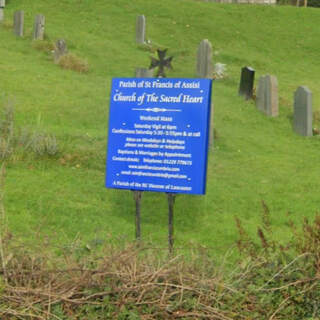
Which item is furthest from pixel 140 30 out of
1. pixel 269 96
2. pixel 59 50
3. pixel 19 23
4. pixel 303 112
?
pixel 303 112

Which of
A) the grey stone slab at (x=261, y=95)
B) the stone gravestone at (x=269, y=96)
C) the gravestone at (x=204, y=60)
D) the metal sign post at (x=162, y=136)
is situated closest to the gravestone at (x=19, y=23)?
the gravestone at (x=204, y=60)

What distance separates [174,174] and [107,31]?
18.6 m

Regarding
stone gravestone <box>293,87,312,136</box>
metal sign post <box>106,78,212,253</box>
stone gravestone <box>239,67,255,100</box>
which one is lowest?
metal sign post <box>106,78,212,253</box>

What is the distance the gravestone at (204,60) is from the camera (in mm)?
16969

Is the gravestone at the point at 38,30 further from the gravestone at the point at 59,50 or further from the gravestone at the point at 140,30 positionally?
the gravestone at the point at 140,30

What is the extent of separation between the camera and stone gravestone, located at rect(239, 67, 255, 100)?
50.8 ft

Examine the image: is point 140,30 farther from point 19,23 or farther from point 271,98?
point 271,98

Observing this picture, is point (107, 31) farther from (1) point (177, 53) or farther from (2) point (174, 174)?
(2) point (174, 174)

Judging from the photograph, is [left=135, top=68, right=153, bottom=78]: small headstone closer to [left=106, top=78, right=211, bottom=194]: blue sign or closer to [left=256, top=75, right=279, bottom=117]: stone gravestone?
[left=106, top=78, right=211, bottom=194]: blue sign

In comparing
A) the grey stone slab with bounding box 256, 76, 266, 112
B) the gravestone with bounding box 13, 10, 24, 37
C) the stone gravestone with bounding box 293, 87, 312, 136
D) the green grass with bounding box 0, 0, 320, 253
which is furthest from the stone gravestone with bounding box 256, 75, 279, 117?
the gravestone with bounding box 13, 10, 24, 37

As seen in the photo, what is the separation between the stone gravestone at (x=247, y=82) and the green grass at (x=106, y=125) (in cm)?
29

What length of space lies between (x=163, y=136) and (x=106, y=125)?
519cm

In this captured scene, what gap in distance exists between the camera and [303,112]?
13.4m

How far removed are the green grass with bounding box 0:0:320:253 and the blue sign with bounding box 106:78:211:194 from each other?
0.64 metres
